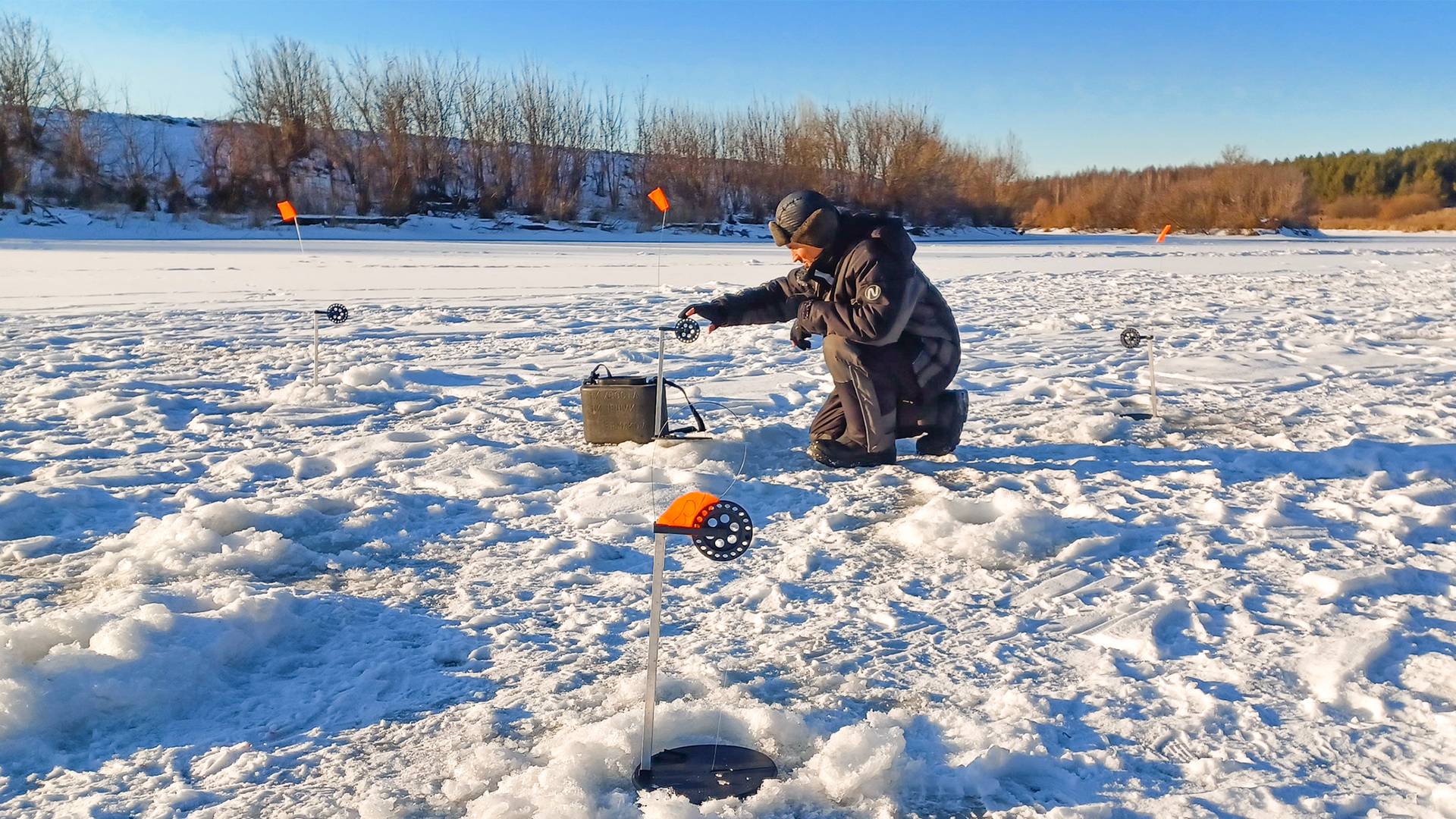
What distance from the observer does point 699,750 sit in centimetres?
231

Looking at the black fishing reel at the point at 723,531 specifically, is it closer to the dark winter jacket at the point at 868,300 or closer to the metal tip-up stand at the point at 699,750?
the metal tip-up stand at the point at 699,750

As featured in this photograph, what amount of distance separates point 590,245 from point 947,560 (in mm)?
25219

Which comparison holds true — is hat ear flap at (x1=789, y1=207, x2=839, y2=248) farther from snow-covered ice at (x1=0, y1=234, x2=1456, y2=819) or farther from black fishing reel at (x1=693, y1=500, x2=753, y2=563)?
black fishing reel at (x1=693, y1=500, x2=753, y2=563)

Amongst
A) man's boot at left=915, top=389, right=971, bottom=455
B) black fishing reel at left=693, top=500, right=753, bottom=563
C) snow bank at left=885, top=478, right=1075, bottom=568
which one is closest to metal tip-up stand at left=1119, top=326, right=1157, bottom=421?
man's boot at left=915, top=389, right=971, bottom=455

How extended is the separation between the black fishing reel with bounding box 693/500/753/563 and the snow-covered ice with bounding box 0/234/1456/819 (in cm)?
45

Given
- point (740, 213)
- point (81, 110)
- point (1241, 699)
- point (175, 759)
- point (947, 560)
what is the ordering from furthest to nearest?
point (740, 213) < point (81, 110) < point (947, 560) < point (1241, 699) < point (175, 759)

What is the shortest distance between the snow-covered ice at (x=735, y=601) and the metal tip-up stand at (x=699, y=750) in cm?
7

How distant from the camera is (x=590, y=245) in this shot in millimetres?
27859

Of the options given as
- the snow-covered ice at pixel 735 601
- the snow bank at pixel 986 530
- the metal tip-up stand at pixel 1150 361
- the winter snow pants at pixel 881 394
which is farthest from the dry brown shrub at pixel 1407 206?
the snow bank at pixel 986 530

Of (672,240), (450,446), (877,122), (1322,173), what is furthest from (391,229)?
(1322,173)

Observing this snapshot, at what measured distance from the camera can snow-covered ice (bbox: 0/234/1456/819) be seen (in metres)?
2.22

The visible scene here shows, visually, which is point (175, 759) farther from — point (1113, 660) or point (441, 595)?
point (1113, 660)

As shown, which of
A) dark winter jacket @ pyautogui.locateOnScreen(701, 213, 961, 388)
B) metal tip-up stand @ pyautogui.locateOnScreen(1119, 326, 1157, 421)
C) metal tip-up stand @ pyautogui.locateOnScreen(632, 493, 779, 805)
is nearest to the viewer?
metal tip-up stand @ pyautogui.locateOnScreen(632, 493, 779, 805)

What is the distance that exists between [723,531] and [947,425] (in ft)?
8.86
